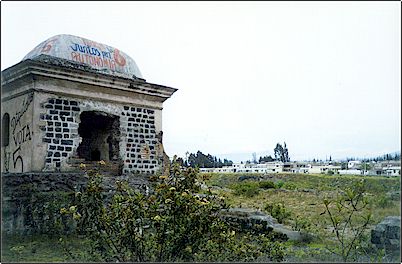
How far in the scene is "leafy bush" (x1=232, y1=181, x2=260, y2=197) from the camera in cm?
1195

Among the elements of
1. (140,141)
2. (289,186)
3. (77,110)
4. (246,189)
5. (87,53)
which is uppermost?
(87,53)

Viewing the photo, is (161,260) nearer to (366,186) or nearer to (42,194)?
(366,186)

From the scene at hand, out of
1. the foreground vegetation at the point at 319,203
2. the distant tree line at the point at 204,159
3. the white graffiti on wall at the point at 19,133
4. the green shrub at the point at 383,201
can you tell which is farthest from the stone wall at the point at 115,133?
the green shrub at the point at 383,201

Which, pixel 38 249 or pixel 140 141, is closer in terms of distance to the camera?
pixel 38 249

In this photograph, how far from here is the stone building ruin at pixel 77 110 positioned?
6953 millimetres

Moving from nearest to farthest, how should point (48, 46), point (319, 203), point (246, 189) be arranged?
point (48, 46), point (319, 203), point (246, 189)

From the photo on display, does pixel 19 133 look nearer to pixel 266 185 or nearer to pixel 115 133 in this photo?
pixel 115 133

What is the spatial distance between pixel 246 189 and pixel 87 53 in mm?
6266

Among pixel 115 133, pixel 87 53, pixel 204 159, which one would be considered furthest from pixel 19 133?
pixel 204 159

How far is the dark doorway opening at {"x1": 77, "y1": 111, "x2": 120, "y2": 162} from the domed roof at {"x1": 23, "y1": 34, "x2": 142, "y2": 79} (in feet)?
3.28

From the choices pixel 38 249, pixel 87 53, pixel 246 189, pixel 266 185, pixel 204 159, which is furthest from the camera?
pixel 266 185

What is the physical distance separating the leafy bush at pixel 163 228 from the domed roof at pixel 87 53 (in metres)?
4.46

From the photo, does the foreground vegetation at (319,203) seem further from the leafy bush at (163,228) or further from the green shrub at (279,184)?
the leafy bush at (163,228)

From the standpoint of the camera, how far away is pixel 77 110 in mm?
7477
